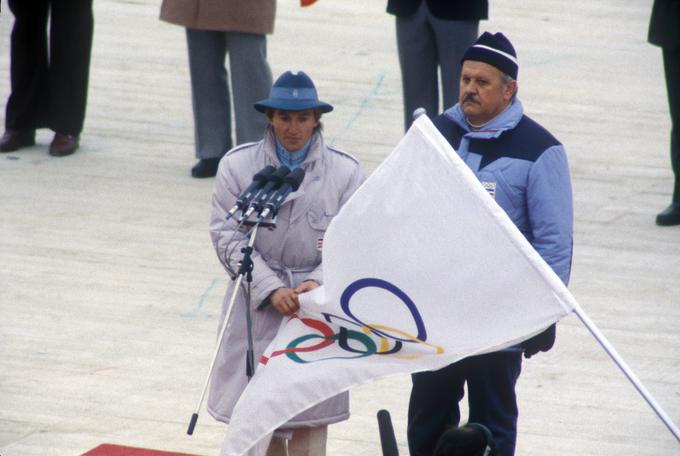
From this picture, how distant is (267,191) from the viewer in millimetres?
5223

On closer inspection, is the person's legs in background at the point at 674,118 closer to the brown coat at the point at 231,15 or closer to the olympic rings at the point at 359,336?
the brown coat at the point at 231,15

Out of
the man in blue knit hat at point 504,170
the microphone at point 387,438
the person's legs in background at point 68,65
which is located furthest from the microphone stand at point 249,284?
the person's legs in background at point 68,65

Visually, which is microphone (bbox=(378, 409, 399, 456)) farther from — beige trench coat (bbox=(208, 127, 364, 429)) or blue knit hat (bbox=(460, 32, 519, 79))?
blue knit hat (bbox=(460, 32, 519, 79))

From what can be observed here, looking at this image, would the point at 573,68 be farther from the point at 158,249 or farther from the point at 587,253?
the point at 158,249

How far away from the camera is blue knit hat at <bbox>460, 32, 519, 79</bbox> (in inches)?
209

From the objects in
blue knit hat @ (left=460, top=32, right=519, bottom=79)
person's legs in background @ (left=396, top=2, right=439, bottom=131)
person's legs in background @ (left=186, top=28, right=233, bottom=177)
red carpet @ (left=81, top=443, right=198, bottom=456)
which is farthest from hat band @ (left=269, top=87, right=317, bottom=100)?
person's legs in background @ (left=186, top=28, right=233, bottom=177)

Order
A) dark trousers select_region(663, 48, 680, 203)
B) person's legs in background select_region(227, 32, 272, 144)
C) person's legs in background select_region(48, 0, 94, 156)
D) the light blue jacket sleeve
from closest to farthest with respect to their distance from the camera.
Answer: the light blue jacket sleeve
dark trousers select_region(663, 48, 680, 203)
person's legs in background select_region(227, 32, 272, 144)
person's legs in background select_region(48, 0, 94, 156)

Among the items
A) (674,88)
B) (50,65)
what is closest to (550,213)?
(674,88)

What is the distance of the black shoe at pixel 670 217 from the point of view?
399 inches

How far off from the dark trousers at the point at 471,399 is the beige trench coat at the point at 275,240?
0.98 feet

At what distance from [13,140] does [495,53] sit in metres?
6.69

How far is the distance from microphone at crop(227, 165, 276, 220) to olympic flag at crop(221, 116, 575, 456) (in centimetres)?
30

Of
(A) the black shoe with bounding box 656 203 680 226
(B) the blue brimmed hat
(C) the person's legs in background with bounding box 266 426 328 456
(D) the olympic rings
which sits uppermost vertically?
(B) the blue brimmed hat

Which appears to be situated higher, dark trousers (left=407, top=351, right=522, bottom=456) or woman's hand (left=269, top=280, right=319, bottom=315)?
woman's hand (left=269, top=280, right=319, bottom=315)
